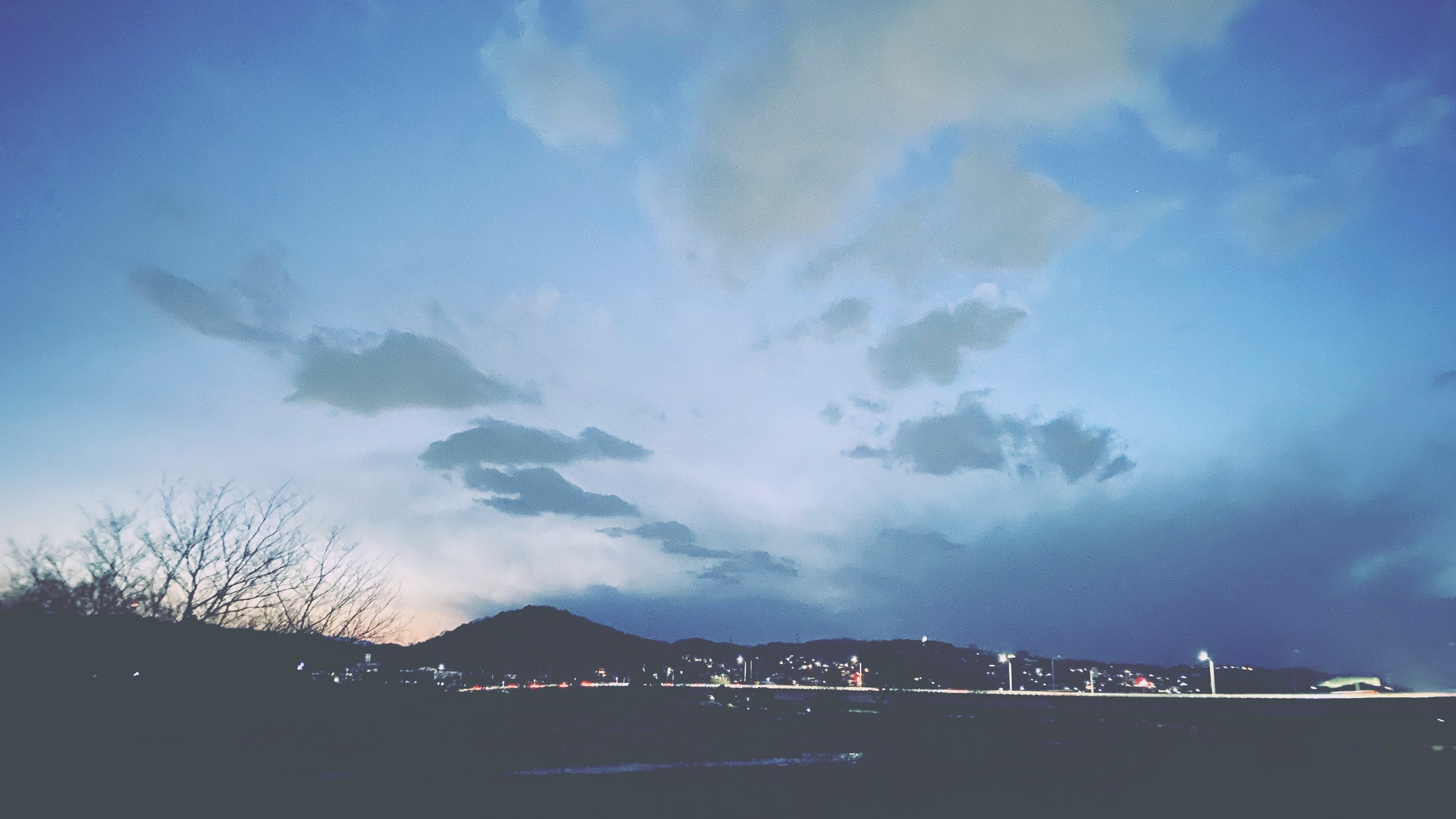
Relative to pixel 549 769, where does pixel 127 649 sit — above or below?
above

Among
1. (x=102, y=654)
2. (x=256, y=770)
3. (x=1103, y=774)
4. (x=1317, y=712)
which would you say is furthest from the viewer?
(x=1317, y=712)

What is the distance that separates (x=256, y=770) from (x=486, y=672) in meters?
194

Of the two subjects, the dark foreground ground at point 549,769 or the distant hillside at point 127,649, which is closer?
the distant hillside at point 127,649

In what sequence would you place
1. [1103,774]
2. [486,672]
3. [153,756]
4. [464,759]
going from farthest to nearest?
[486,672] < [1103,774] < [464,759] < [153,756]

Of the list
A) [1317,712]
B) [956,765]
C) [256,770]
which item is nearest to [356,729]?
[256,770]

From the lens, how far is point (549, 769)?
2914cm

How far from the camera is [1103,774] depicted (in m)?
34.8

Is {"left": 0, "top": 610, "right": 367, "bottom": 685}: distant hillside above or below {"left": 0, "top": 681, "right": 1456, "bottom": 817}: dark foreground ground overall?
above

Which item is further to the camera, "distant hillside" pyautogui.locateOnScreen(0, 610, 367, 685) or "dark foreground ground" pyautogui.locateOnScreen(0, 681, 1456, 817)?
"dark foreground ground" pyautogui.locateOnScreen(0, 681, 1456, 817)

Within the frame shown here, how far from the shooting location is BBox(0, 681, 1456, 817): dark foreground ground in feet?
63.1

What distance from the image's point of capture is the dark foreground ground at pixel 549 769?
19234mm

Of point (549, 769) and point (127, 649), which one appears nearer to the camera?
point (127, 649)

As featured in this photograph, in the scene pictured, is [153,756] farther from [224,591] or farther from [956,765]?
[956,765]

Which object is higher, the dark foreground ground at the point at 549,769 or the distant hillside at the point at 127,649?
the distant hillside at the point at 127,649
